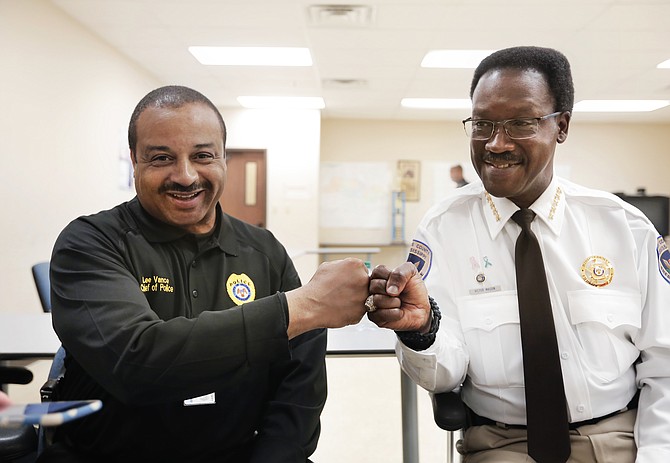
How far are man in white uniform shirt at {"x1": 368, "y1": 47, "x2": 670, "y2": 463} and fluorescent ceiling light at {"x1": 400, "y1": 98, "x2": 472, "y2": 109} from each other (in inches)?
254

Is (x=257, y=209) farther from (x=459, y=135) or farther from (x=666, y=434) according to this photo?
(x=666, y=434)

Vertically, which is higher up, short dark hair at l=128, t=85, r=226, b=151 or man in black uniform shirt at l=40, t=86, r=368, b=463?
short dark hair at l=128, t=85, r=226, b=151

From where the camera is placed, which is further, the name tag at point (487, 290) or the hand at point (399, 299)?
the name tag at point (487, 290)

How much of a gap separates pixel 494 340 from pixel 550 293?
18 centimetres

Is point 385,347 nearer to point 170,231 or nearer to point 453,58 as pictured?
point 170,231

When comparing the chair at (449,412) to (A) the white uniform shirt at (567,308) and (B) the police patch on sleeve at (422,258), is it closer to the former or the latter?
(A) the white uniform shirt at (567,308)

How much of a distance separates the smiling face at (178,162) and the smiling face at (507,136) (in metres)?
0.65

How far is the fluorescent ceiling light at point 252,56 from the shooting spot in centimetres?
546

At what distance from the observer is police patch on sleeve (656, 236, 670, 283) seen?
1.31m

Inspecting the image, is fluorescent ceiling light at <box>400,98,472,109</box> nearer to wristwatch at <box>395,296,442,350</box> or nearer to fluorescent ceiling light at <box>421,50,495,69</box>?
fluorescent ceiling light at <box>421,50,495,69</box>

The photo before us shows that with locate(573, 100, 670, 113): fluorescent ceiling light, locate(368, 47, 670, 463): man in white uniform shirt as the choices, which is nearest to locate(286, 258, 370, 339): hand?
locate(368, 47, 670, 463): man in white uniform shirt

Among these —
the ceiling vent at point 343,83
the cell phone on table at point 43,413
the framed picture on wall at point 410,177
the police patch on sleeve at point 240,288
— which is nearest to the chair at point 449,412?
the police patch on sleeve at point 240,288

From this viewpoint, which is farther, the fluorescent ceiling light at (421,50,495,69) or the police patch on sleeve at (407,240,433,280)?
the fluorescent ceiling light at (421,50,495,69)

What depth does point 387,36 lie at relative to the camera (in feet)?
16.1
